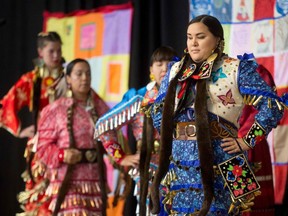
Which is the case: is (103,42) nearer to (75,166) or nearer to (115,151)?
(75,166)

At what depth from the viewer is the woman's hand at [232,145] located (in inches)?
109

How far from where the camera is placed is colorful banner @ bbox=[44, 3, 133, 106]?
554 cm

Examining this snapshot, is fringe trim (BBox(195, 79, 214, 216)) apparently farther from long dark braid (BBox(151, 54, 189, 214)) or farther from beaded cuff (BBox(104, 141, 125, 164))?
beaded cuff (BBox(104, 141, 125, 164))

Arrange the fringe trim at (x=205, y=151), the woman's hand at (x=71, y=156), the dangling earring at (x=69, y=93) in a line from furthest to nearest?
1. the dangling earring at (x=69, y=93)
2. the woman's hand at (x=71, y=156)
3. the fringe trim at (x=205, y=151)

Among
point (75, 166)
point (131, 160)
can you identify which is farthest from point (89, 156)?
point (131, 160)

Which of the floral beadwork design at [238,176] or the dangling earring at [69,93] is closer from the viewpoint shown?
the floral beadwork design at [238,176]

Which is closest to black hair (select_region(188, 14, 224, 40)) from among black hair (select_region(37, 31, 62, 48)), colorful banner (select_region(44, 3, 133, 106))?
black hair (select_region(37, 31, 62, 48))

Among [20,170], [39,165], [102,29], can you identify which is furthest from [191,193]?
[20,170]

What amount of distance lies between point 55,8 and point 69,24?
0.35 metres

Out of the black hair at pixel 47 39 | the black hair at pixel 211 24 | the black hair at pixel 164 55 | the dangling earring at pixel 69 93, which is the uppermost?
the black hair at pixel 47 39

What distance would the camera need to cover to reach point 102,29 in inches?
227

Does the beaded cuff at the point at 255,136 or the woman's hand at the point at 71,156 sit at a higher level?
the beaded cuff at the point at 255,136

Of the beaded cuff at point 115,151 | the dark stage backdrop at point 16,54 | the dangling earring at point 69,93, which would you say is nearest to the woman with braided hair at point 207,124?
the beaded cuff at point 115,151

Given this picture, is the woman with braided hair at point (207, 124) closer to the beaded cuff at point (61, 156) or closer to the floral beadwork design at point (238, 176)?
the floral beadwork design at point (238, 176)
